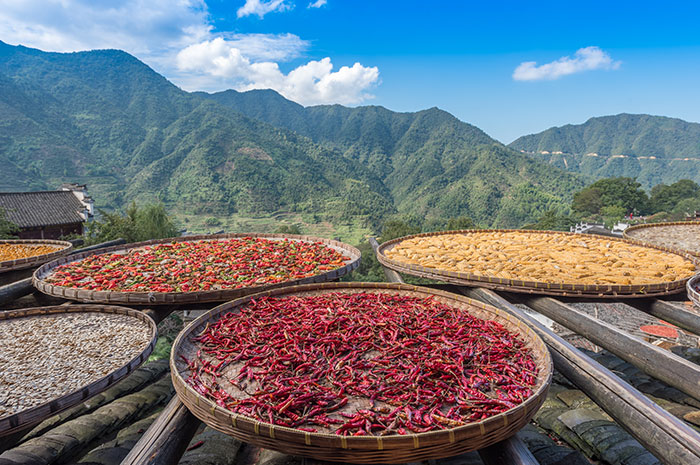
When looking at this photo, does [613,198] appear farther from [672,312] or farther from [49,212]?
[49,212]

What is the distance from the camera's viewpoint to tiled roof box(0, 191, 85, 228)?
18641mm

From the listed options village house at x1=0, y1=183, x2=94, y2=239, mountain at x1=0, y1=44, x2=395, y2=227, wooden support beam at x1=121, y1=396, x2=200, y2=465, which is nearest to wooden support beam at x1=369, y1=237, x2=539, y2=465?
wooden support beam at x1=121, y1=396, x2=200, y2=465

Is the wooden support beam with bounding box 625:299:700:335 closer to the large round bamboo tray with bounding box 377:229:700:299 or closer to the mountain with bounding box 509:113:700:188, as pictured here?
the large round bamboo tray with bounding box 377:229:700:299

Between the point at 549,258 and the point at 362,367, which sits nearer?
the point at 362,367

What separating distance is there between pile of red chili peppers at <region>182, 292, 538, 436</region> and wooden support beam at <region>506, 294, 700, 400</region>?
0.82 m

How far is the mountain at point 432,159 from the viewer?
63188 millimetres

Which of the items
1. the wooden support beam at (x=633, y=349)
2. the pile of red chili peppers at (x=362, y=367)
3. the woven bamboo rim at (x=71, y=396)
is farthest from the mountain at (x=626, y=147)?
the woven bamboo rim at (x=71, y=396)

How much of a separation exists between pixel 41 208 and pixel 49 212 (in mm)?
448

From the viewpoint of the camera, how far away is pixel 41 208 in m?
19.8

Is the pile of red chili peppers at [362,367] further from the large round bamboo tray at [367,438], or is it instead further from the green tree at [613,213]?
the green tree at [613,213]

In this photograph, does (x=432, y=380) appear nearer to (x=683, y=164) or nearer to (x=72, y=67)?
(x=72, y=67)

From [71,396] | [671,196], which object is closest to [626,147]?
[671,196]

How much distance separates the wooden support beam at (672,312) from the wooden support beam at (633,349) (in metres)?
0.70

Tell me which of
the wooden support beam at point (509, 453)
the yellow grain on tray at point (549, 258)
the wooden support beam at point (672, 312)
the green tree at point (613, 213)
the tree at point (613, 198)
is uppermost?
the yellow grain on tray at point (549, 258)
